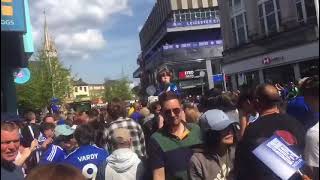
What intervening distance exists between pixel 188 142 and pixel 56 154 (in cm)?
235

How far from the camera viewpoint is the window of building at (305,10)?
1248 inches

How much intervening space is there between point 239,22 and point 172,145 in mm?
41818

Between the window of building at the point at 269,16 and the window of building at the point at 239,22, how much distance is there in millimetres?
3263

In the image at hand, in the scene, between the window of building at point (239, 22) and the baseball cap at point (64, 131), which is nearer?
the baseball cap at point (64, 131)

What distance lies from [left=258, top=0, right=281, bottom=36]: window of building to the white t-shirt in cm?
3477

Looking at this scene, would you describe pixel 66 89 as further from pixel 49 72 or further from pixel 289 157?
pixel 289 157

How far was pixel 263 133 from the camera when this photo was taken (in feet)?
11.3

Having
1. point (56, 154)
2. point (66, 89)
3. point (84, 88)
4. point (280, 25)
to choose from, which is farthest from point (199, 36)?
point (84, 88)

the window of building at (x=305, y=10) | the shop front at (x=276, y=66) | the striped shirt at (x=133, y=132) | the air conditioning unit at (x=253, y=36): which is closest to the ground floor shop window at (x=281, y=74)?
the shop front at (x=276, y=66)

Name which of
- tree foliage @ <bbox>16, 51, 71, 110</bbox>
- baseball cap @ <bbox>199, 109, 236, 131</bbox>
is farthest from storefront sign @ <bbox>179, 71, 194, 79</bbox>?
baseball cap @ <bbox>199, 109, 236, 131</bbox>

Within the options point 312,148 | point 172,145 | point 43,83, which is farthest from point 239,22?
point 312,148

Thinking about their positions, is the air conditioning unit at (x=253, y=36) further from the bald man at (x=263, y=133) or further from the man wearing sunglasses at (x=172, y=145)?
the bald man at (x=263, y=133)

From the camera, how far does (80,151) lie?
5.30m

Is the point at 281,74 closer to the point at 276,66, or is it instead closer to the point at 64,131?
the point at 276,66
